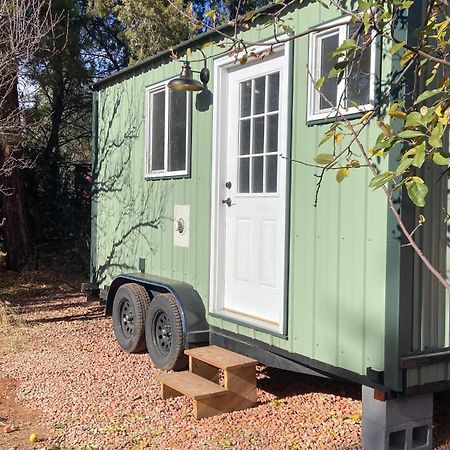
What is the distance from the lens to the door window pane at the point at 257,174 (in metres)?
4.90

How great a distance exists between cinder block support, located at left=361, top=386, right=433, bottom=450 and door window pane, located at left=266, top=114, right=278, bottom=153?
193 cm

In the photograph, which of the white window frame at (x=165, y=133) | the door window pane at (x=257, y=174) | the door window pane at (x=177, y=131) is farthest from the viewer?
the door window pane at (x=177, y=131)

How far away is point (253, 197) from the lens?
4961mm

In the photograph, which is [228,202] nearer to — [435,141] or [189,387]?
[189,387]

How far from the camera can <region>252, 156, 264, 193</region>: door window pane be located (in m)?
4.90

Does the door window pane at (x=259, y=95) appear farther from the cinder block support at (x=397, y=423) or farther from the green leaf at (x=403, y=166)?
the green leaf at (x=403, y=166)

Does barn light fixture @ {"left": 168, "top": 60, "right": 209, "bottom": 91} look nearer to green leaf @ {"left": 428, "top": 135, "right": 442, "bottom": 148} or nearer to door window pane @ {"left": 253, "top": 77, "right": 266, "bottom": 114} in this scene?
door window pane @ {"left": 253, "top": 77, "right": 266, "bottom": 114}

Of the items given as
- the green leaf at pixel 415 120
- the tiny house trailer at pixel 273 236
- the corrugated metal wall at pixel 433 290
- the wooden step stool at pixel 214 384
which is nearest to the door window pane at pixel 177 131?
the tiny house trailer at pixel 273 236

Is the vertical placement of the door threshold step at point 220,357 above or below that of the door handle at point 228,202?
below

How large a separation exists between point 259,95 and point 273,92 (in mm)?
182

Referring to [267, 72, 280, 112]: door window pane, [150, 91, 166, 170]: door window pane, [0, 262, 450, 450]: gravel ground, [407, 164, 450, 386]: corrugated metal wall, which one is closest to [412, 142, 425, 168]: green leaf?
[407, 164, 450, 386]: corrugated metal wall

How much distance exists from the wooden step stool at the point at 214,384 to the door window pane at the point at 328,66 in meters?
1.98

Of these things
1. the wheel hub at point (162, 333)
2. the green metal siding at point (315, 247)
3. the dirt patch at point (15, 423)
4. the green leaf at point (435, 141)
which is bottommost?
the dirt patch at point (15, 423)

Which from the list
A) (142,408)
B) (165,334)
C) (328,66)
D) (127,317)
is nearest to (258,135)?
(328,66)
